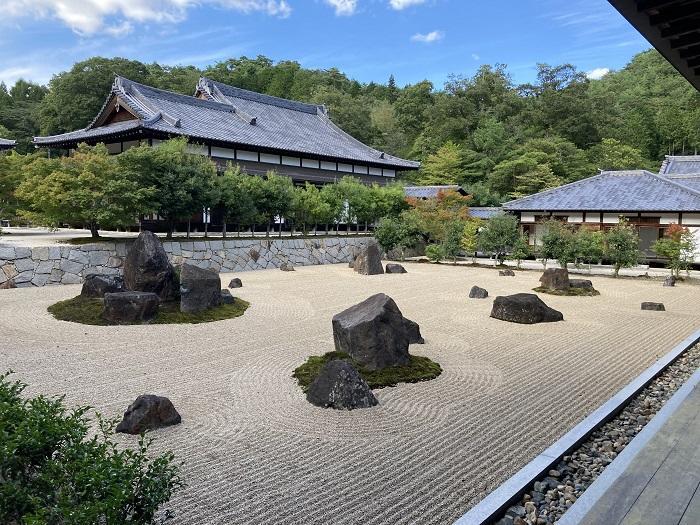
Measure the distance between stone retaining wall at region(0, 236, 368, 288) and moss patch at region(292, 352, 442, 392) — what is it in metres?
10.4

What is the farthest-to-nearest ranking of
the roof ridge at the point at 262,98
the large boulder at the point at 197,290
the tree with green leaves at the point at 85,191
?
the roof ridge at the point at 262,98
the tree with green leaves at the point at 85,191
the large boulder at the point at 197,290

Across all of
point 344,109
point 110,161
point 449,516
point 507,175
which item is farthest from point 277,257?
point 344,109

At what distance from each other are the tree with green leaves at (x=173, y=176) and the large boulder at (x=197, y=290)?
6.13 metres

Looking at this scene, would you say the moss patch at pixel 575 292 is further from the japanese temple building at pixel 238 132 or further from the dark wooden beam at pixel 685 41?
the japanese temple building at pixel 238 132

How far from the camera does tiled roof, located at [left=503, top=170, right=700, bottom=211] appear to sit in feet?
70.6

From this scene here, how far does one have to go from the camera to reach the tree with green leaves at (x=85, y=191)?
551 inches

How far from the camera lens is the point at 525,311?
32.1 feet

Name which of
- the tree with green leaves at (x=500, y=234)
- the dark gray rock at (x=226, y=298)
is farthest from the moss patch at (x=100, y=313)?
the tree with green leaves at (x=500, y=234)

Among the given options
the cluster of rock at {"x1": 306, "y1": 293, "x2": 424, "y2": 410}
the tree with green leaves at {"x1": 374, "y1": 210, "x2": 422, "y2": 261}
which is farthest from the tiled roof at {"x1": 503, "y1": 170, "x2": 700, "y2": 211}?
the cluster of rock at {"x1": 306, "y1": 293, "x2": 424, "y2": 410}

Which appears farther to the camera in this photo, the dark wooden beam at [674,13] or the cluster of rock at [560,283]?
the cluster of rock at [560,283]

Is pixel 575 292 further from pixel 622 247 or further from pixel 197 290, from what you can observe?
pixel 197 290

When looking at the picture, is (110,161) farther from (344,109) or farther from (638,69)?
(638,69)

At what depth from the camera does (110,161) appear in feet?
49.7

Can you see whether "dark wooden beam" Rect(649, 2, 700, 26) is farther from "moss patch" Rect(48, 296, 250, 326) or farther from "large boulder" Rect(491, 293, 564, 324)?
"moss patch" Rect(48, 296, 250, 326)
